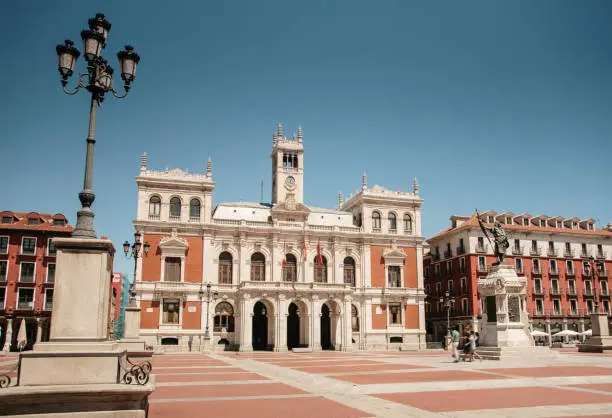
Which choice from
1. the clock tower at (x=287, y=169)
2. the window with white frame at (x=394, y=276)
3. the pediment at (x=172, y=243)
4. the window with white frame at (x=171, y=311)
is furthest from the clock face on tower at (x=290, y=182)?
the window with white frame at (x=171, y=311)

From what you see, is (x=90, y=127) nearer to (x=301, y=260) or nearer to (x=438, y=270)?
(x=301, y=260)

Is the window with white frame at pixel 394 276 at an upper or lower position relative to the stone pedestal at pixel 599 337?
upper

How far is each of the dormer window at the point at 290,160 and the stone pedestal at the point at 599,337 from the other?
33.4 m

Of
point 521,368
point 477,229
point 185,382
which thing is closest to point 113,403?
point 185,382

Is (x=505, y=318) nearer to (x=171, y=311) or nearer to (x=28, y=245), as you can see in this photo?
(x=171, y=311)

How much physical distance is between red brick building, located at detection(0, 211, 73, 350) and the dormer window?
23230 mm

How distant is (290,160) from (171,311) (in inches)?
806

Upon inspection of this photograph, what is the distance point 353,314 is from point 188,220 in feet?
62.5

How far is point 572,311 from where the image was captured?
63.8 metres

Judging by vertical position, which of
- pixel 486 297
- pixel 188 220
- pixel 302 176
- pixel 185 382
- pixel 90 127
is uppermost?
pixel 302 176

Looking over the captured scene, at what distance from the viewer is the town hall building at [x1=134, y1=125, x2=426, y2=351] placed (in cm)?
5003

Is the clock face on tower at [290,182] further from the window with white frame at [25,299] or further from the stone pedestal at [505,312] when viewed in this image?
the stone pedestal at [505,312]

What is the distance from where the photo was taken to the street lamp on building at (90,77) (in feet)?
31.1

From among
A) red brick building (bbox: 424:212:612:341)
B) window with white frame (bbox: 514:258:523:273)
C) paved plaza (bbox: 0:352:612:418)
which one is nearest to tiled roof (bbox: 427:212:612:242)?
red brick building (bbox: 424:212:612:341)
